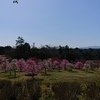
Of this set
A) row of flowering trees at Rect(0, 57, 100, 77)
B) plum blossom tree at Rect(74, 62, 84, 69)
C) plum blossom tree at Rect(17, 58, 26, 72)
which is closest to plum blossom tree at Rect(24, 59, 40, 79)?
row of flowering trees at Rect(0, 57, 100, 77)

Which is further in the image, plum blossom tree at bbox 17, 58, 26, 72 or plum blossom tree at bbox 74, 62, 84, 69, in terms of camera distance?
plum blossom tree at bbox 74, 62, 84, 69

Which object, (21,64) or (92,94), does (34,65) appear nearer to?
(21,64)

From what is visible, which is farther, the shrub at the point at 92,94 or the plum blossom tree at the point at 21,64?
the plum blossom tree at the point at 21,64

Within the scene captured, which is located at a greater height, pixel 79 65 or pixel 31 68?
pixel 31 68

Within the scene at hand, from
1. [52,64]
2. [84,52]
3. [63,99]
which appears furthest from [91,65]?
[63,99]

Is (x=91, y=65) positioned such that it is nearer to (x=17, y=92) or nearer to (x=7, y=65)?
(x=7, y=65)

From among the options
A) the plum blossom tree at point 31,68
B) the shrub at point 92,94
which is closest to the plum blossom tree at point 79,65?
the plum blossom tree at point 31,68

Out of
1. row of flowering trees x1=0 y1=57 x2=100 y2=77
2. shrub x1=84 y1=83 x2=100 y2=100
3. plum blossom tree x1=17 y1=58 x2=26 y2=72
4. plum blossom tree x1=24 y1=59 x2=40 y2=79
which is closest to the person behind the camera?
shrub x1=84 y1=83 x2=100 y2=100

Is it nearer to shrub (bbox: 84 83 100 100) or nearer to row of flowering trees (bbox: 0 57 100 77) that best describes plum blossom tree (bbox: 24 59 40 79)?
row of flowering trees (bbox: 0 57 100 77)

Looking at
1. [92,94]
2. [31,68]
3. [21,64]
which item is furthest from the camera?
[21,64]

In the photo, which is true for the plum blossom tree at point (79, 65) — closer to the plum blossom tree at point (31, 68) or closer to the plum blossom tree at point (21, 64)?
the plum blossom tree at point (21, 64)

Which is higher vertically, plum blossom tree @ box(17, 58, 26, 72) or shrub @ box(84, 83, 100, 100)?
plum blossom tree @ box(17, 58, 26, 72)

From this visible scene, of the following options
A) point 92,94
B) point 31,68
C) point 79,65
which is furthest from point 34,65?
point 92,94

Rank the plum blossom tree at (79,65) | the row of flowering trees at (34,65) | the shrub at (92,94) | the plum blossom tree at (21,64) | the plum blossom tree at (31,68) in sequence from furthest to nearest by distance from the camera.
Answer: the plum blossom tree at (79,65), the plum blossom tree at (21,64), the row of flowering trees at (34,65), the plum blossom tree at (31,68), the shrub at (92,94)
